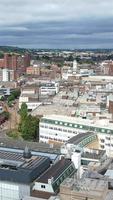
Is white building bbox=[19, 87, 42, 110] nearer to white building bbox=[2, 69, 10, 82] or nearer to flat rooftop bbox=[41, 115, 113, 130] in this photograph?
flat rooftop bbox=[41, 115, 113, 130]

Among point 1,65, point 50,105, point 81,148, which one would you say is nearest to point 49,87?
point 50,105

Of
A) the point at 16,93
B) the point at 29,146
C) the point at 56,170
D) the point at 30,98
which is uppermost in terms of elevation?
the point at 56,170

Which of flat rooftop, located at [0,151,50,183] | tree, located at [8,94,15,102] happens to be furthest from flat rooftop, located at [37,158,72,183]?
tree, located at [8,94,15,102]

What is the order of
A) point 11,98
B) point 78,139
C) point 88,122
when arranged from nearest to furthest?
point 78,139, point 88,122, point 11,98

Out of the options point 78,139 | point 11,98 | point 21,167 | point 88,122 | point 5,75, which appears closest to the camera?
point 21,167

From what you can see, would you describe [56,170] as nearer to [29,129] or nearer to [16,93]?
[29,129]

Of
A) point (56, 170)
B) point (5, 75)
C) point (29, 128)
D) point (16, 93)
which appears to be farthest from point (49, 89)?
point (56, 170)

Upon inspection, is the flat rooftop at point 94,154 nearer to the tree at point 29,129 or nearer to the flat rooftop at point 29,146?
the flat rooftop at point 29,146

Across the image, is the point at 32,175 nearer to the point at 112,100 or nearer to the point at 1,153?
the point at 1,153
